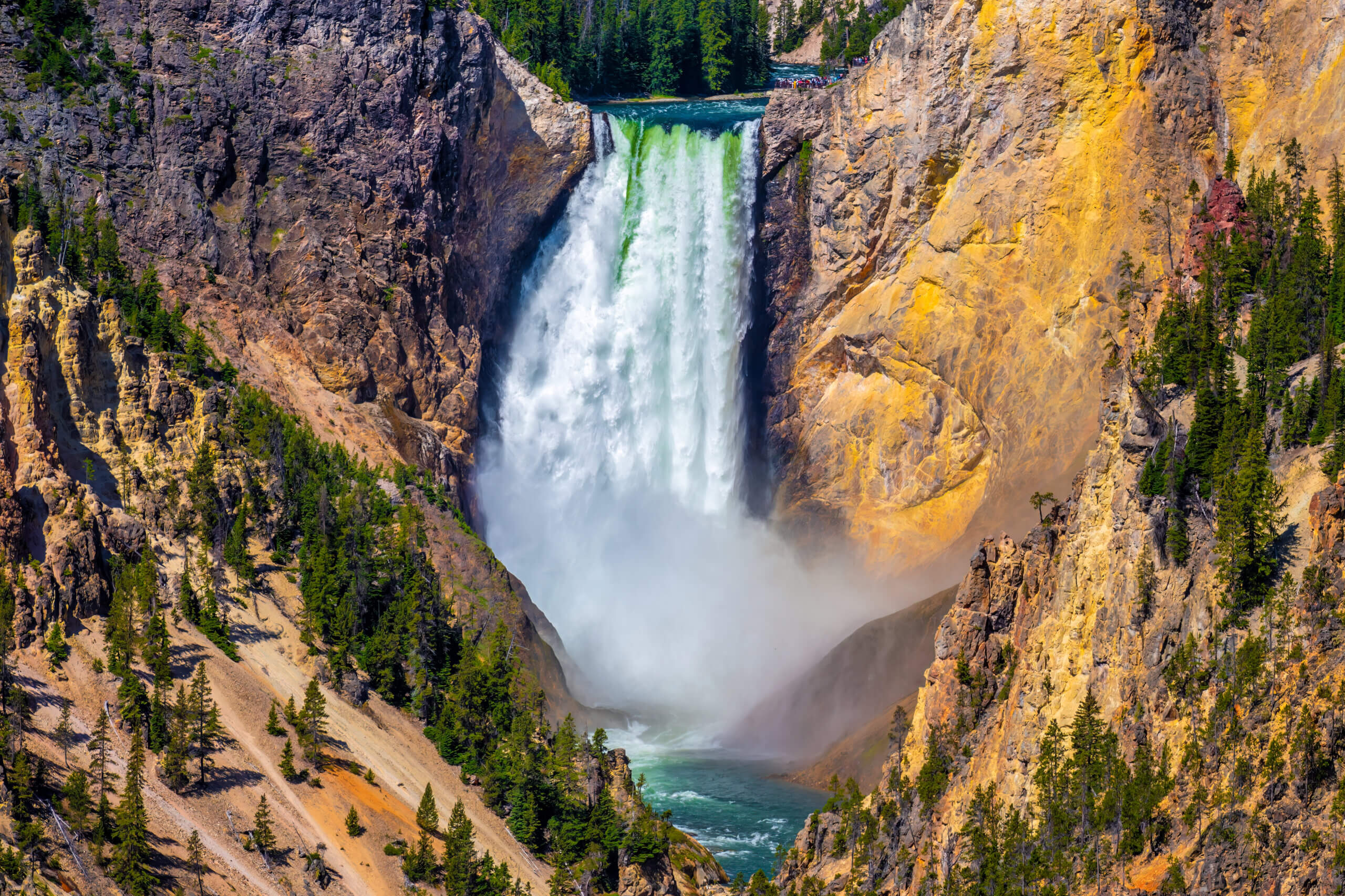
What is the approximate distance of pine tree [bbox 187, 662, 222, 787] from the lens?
231 ft

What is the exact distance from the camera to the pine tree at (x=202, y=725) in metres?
70.5

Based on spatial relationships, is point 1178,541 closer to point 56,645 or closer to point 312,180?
point 56,645

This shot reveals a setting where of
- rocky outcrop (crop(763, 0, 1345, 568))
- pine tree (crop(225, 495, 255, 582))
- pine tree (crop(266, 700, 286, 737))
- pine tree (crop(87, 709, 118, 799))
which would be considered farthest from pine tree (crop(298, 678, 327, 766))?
rocky outcrop (crop(763, 0, 1345, 568))

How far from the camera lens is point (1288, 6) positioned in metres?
94.0

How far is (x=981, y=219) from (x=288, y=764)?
59752 millimetres

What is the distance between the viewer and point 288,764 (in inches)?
2869

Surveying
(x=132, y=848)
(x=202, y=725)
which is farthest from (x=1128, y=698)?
(x=202, y=725)

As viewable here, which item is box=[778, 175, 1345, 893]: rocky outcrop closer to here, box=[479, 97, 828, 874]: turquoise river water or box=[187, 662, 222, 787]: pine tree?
box=[187, 662, 222, 787]: pine tree

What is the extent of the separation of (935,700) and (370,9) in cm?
6720

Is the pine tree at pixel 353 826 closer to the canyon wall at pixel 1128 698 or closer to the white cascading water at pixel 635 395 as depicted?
the canyon wall at pixel 1128 698

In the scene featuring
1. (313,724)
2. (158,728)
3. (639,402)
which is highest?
(639,402)

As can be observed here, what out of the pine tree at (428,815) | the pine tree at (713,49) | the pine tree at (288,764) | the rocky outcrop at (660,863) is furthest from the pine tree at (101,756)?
the pine tree at (713,49)

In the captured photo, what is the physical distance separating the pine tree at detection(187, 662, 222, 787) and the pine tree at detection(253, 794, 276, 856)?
10.0 ft

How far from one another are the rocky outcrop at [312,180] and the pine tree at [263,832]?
3429 centimetres
